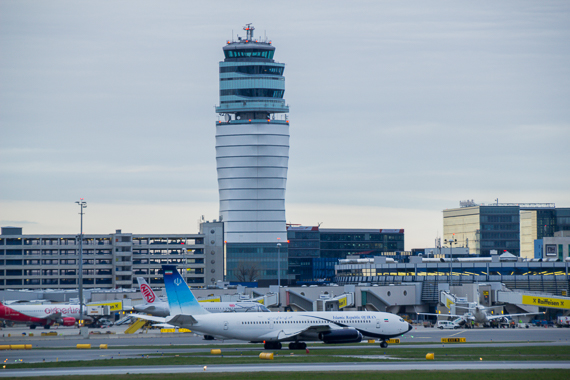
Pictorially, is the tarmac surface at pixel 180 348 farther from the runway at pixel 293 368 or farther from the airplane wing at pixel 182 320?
the airplane wing at pixel 182 320

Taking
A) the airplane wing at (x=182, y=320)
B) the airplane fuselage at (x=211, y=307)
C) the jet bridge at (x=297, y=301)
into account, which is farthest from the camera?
the jet bridge at (x=297, y=301)

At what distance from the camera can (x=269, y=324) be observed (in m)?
76.0

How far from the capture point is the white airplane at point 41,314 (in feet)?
427

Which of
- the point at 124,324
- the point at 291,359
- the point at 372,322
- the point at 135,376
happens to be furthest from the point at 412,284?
the point at 135,376

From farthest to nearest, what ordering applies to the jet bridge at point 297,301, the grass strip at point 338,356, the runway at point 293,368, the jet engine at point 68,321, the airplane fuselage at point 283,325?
the jet bridge at point 297,301 → the jet engine at point 68,321 → the airplane fuselage at point 283,325 → the grass strip at point 338,356 → the runway at point 293,368

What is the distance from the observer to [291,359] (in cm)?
6619

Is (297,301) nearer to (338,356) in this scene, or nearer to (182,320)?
(182,320)

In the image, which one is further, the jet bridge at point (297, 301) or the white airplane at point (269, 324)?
the jet bridge at point (297, 301)

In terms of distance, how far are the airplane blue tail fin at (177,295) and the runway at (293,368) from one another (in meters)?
13.4

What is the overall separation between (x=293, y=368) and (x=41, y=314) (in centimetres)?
8555

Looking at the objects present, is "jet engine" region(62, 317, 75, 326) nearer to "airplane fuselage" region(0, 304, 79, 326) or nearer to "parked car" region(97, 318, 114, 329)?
"airplane fuselage" region(0, 304, 79, 326)

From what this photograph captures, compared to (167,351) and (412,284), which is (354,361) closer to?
(167,351)

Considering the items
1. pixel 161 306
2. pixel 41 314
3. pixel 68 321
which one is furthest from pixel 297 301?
pixel 41 314

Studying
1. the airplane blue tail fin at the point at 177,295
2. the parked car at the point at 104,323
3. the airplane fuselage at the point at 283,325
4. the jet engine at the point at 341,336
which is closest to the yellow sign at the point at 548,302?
the airplane fuselage at the point at 283,325
